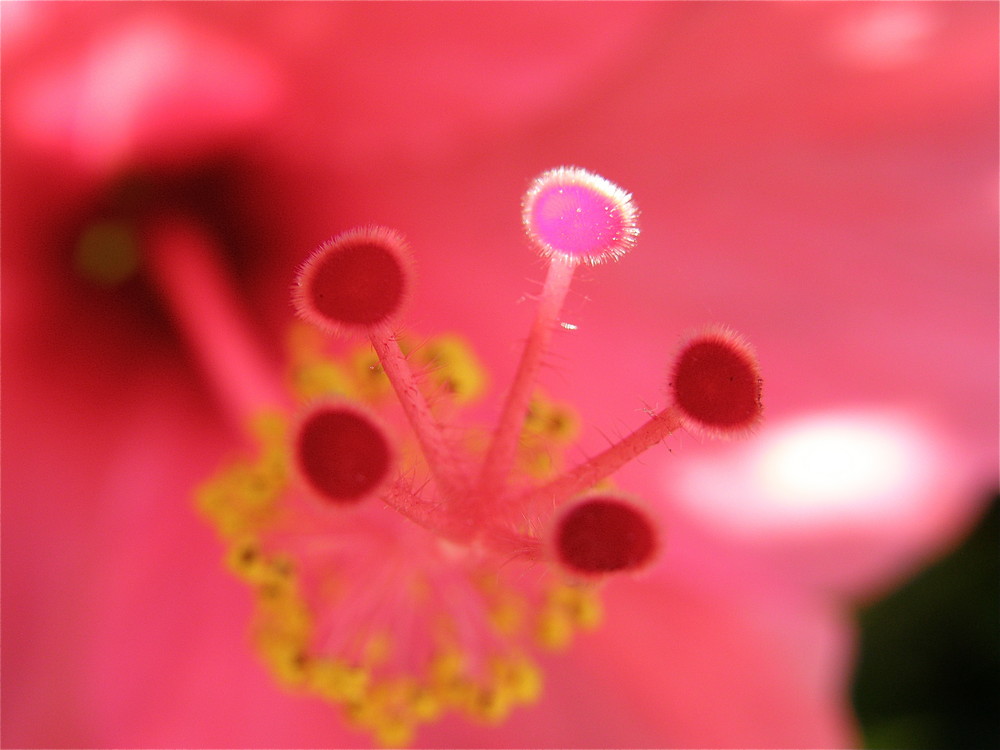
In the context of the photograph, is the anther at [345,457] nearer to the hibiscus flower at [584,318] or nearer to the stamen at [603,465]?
the stamen at [603,465]

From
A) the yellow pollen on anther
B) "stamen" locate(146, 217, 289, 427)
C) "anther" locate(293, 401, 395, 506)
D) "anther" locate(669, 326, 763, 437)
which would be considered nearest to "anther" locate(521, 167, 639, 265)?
"anther" locate(669, 326, 763, 437)

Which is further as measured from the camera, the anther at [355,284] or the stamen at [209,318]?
the stamen at [209,318]

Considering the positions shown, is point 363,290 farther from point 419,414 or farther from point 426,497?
point 426,497

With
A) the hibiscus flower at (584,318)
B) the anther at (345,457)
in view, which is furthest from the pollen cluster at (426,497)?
the hibiscus flower at (584,318)

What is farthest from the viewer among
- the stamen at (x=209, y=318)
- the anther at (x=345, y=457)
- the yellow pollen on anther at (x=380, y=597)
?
the stamen at (x=209, y=318)

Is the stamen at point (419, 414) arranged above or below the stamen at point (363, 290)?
below

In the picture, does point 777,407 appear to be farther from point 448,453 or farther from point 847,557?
point 448,453

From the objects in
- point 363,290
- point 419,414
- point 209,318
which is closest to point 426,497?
point 419,414

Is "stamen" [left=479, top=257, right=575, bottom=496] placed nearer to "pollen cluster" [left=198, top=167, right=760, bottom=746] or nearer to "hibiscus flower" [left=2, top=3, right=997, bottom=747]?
"pollen cluster" [left=198, top=167, right=760, bottom=746]

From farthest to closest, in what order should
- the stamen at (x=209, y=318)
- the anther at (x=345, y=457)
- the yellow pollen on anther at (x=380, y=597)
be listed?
the stamen at (x=209, y=318) < the yellow pollen on anther at (x=380, y=597) < the anther at (x=345, y=457)
